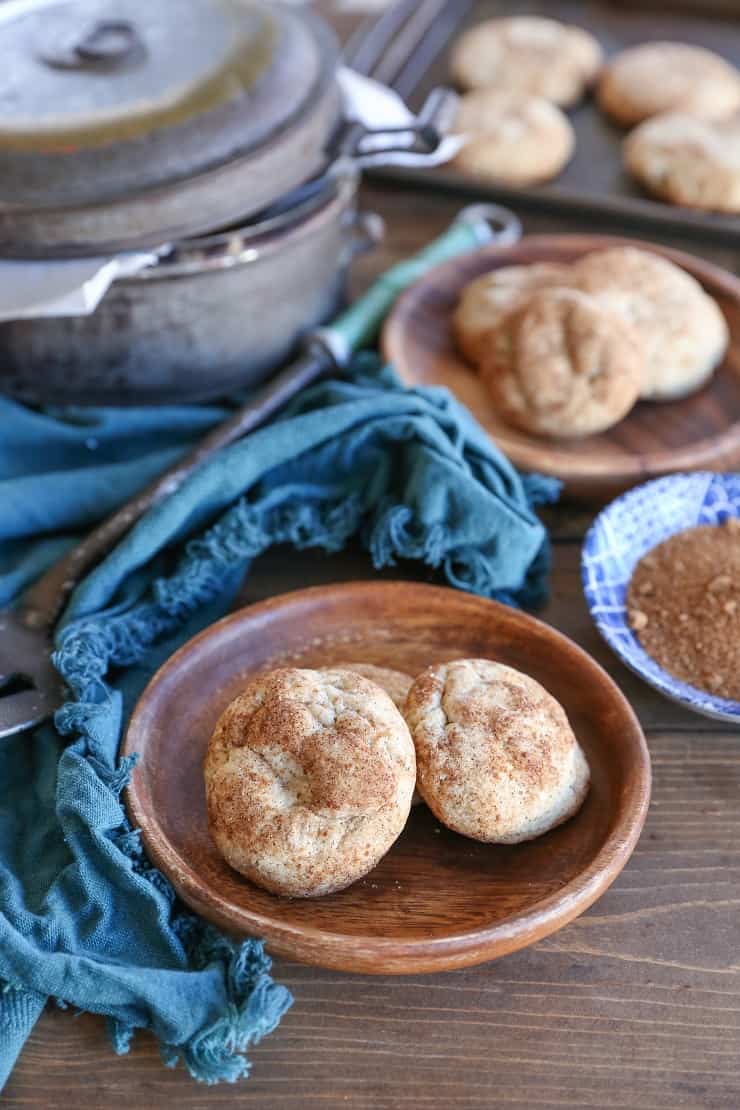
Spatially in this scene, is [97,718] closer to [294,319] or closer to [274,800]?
[274,800]

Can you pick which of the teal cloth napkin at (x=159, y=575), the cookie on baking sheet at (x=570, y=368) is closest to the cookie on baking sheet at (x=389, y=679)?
the teal cloth napkin at (x=159, y=575)

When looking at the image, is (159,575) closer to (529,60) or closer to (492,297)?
(492,297)

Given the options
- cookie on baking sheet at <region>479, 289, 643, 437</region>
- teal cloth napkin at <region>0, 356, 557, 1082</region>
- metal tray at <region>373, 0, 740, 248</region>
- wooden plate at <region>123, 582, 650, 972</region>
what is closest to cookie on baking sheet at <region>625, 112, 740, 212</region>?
metal tray at <region>373, 0, 740, 248</region>

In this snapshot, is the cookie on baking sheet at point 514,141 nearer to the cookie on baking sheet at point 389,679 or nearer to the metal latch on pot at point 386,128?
the metal latch on pot at point 386,128

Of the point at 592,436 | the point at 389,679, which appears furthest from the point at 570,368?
the point at 389,679

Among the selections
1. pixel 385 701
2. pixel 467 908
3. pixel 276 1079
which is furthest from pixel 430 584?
pixel 276 1079

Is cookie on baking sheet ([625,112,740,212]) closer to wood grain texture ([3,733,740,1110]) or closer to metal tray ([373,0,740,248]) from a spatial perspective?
metal tray ([373,0,740,248])
